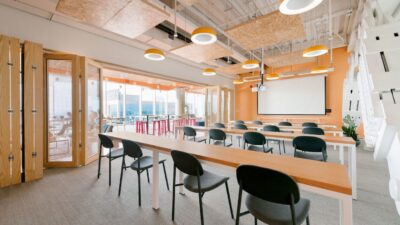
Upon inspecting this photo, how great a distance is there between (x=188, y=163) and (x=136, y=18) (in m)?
2.78

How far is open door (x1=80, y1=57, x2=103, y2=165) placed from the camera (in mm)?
3953

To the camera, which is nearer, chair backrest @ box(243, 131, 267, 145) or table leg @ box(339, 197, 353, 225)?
table leg @ box(339, 197, 353, 225)

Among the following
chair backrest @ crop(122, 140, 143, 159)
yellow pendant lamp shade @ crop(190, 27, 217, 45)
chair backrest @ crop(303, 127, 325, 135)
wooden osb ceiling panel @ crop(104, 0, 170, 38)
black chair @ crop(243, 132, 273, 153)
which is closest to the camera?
chair backrest @ crop(122, 140, 143, 159)

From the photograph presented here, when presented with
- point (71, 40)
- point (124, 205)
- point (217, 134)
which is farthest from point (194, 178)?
point (71, 40)

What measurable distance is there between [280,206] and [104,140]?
2696 mm

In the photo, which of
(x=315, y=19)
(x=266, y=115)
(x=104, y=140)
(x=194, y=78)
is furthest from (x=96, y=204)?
(x=266, y=115)

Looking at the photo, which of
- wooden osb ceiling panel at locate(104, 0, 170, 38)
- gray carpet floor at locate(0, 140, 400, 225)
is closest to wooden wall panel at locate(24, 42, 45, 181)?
gray carpet floor at locate(0, 140, 400, 225)

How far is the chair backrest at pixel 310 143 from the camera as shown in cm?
286

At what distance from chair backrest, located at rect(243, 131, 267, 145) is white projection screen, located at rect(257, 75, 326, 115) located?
5.79m

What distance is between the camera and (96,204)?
2346 millimetres

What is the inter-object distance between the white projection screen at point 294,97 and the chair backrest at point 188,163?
26.2ft

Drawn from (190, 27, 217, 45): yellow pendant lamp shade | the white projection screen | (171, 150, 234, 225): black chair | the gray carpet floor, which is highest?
(190, 27, 217, 45): yellow pendant lamp shade

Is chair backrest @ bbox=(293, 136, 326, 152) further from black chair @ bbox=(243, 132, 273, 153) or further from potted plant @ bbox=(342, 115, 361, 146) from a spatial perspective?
potted plant @ bbox=(342, 115, 361, 146)

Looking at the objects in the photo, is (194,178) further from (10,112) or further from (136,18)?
(10,112)
